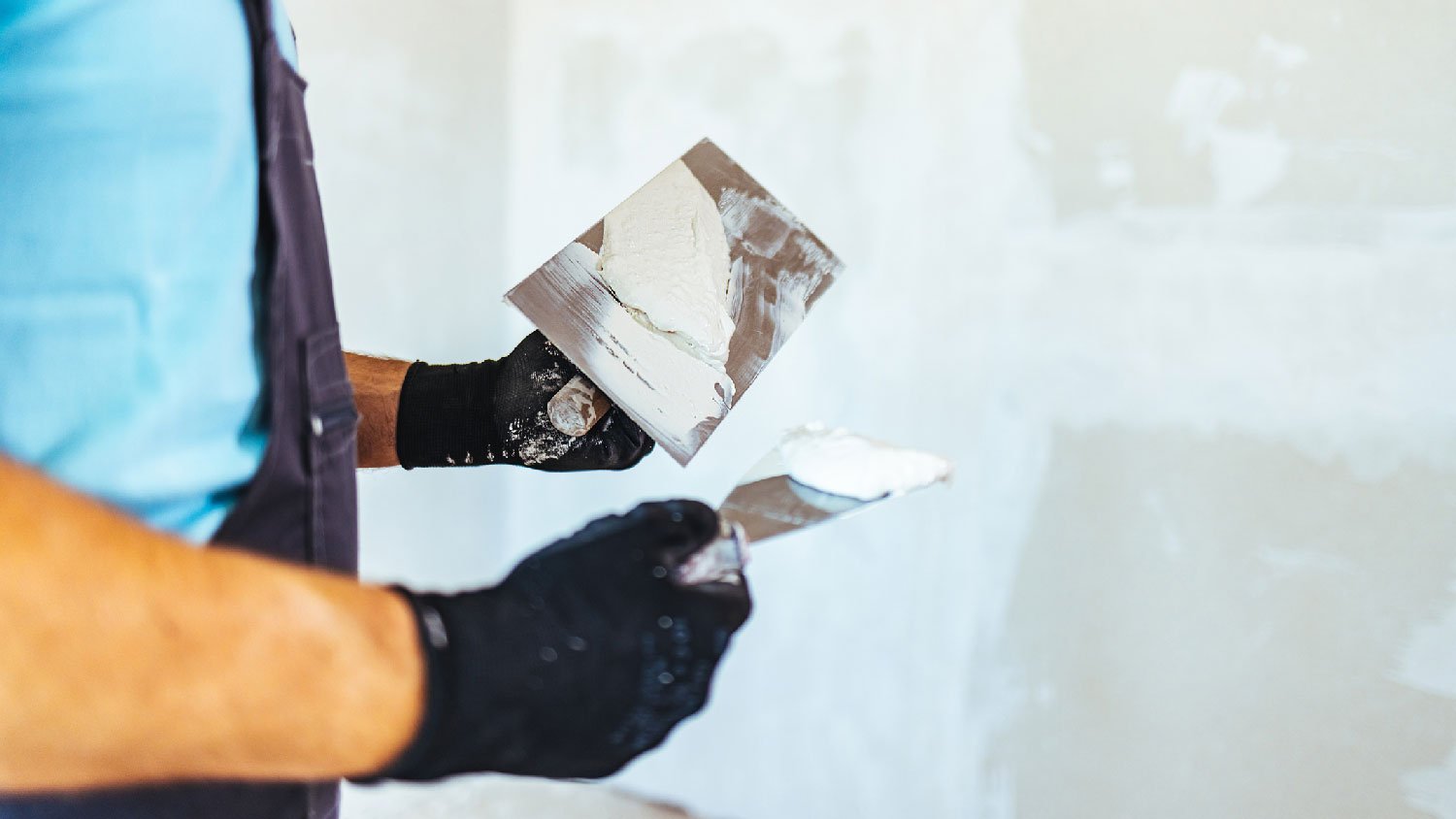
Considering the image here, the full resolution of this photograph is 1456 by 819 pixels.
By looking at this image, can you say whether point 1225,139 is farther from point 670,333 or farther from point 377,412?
point 377,412

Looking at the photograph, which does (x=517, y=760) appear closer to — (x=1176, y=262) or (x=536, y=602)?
(x=536, y=602)

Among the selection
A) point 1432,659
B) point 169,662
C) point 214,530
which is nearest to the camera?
point 169,662

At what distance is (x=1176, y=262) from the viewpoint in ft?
4.48

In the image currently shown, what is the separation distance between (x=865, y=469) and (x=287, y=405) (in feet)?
1.57

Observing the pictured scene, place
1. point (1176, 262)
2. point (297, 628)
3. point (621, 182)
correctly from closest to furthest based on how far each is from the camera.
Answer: point (297, 628) → point (1176, 262) → point (621, 182)

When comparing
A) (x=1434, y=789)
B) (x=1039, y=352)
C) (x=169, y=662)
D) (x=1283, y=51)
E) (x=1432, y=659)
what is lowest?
(x=1434, y=789)

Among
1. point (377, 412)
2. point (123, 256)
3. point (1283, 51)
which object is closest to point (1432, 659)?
point (1283, 51)

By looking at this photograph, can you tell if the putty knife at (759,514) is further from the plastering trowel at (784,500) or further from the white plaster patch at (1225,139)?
the white plaster patch at (1225,139)

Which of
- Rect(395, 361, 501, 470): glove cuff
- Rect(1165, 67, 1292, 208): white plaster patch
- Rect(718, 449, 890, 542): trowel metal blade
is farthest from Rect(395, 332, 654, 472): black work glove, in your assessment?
Rect(1165, 67, 1292, 208): white plaster patch

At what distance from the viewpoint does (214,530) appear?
2.17ft

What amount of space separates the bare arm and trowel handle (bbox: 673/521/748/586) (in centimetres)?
19

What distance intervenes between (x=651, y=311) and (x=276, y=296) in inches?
17.0

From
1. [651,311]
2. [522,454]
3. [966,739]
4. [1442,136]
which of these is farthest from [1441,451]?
[522,454]

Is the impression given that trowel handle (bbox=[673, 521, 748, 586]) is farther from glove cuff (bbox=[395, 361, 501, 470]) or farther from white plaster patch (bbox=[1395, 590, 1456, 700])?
white plaster patch (bbox=[1395, 590, 1456, 700])
